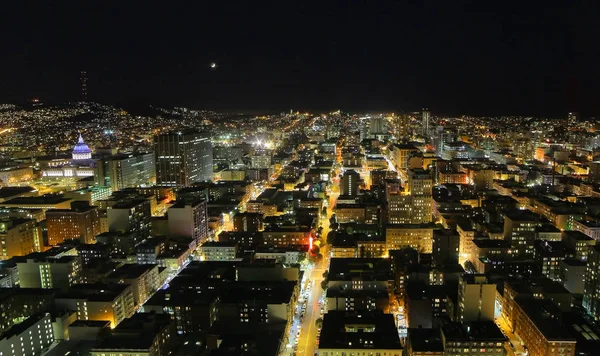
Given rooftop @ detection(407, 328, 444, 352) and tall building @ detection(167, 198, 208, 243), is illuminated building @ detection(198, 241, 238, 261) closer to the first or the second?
tall building @ detection(167, 198, 208, 243)

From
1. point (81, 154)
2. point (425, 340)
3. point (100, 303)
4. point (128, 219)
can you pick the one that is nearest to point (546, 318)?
point (425, 340)

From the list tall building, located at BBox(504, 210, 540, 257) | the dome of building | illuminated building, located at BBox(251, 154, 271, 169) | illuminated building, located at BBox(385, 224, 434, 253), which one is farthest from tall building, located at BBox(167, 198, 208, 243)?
the dome of building

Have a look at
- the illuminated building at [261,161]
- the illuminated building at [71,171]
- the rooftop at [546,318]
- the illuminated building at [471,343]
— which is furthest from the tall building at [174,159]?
the illuminated building at [471,343]

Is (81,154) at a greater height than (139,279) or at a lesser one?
greater

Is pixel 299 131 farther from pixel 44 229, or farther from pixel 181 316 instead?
pixel 181 316

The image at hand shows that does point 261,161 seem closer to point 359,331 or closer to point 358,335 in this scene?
point 359,331

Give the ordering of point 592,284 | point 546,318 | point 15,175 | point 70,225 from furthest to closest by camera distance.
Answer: point 15,175 → point 70,225 → point 592,284 → point 546,318
